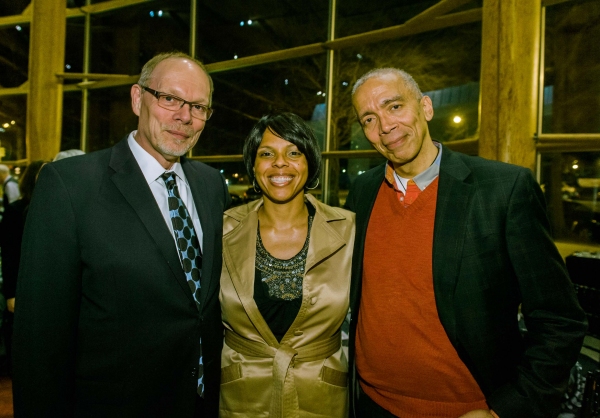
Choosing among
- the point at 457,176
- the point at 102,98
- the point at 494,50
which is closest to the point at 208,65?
the point at 102,98

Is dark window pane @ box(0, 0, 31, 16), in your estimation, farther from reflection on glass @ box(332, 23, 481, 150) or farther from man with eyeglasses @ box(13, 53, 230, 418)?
man with eyeglasses @ box(13, 53, 230, 418)

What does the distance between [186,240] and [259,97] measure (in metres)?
4.32

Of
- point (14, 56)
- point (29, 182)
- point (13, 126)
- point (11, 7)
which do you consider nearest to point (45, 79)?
point (14, 56)

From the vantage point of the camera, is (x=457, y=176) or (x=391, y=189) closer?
(x=457, y=176)

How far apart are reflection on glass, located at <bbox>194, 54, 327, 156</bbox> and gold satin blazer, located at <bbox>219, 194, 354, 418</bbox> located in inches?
126

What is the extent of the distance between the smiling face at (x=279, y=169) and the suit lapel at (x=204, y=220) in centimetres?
29

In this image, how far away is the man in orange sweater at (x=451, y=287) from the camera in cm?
136

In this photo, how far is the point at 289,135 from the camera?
204 centimetres

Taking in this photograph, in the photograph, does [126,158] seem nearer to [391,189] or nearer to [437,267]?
[391,189]

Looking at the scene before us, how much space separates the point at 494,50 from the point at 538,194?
1.70 meters

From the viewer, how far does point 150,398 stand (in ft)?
5.08

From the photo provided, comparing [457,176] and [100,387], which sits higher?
[457,176]

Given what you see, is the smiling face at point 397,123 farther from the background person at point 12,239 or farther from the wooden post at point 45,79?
the wooden post at point 45,79

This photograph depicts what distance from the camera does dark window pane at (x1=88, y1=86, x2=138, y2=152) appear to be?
7.13 metres
